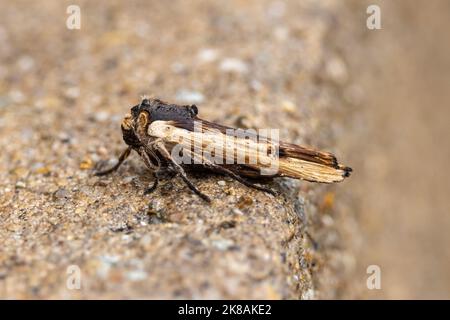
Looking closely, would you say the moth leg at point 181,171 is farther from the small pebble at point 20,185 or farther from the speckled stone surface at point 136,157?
the small pebble at point 20,185

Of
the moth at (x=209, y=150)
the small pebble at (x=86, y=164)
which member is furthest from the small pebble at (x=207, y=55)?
the moth at (x=209, y=150)

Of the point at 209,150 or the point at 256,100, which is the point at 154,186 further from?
the point at 256,100

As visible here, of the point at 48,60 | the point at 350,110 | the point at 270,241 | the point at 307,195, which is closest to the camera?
the point at 270,241

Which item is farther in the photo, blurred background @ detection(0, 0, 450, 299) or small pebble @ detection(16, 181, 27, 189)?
blurred background @ detection(0, 0, 450, 299)

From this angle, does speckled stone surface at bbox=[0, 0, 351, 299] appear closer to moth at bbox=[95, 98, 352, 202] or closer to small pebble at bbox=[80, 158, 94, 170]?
small pebble at bbox=[80, 158, 94, 170]

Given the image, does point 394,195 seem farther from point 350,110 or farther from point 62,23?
point 62,23

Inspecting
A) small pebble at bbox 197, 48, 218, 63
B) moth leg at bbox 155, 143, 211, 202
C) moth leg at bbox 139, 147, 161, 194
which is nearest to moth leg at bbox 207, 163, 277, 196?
moth leg at bbox 155, 143, 211, 202
